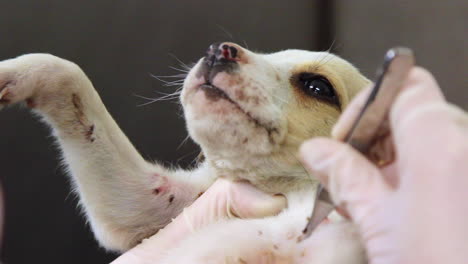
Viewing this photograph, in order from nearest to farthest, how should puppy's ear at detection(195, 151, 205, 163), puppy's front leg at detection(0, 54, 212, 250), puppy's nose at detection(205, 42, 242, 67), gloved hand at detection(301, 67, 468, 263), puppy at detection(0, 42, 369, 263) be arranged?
gloved hand at detection(301, 67, 468, 263)
puppy at detection(0, 42, 369, 263)
puppy's nose at detection(205, 42, 242, 67)
puppy's front leg at detection(0, 54, 212, 250)
puppy's ear at detection(195, 151, 205, 163)

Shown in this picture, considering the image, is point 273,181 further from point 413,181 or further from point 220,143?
point 413,181

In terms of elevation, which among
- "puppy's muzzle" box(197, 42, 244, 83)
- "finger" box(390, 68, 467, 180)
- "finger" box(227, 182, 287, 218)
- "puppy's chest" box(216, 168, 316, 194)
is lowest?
"finger" box(227, 182, 287, 218)

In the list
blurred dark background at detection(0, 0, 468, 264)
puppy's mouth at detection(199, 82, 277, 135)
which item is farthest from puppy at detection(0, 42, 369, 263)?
blurred dark background at detection(0, 0, 468, 264)

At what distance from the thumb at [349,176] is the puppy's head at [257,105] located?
10.8 inches

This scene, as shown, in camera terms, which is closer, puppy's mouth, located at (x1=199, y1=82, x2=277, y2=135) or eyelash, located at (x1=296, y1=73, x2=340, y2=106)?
puppy's mouth, located at (x1=199, y1=82, x2=277, y2=135)

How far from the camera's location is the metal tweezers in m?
0.43

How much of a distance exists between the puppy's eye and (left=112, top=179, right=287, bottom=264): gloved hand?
0.19m

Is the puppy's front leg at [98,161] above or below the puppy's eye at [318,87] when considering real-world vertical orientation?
below

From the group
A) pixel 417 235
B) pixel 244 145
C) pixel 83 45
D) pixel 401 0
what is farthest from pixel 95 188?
pixel 401 0

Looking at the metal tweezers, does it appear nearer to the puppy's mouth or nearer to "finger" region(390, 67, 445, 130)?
"finger" region(390, 67, 445, 130)

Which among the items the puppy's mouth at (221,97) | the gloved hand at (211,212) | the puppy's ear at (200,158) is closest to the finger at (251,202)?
the gloved hand at (211,212)

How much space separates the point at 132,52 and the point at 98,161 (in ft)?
2.03

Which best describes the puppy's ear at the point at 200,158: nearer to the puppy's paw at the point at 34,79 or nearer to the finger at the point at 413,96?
the puppy's paw at the point at 34,79

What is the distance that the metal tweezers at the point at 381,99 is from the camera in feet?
1.42
